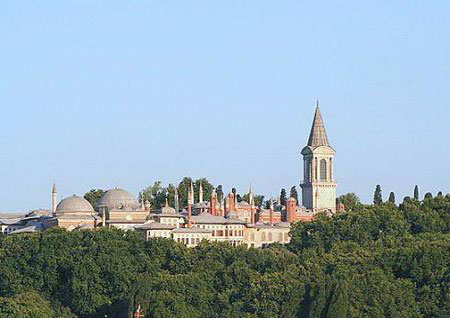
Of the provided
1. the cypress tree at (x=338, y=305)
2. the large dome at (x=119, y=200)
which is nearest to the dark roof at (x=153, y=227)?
the large dome at (x=119, y=200)

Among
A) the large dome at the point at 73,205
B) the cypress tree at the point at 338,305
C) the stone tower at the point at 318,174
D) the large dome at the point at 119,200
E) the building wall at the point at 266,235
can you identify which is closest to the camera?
the cypress tree at the point at 338,305

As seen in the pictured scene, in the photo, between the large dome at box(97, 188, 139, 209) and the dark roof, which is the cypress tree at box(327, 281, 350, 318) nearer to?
the dark roof

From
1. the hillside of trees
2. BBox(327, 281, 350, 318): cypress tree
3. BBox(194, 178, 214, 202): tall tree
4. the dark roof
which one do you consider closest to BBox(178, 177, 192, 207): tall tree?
BBox(194, 178, 214, 202): tall tree

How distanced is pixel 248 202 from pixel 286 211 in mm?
10947

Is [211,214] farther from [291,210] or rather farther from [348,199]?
[348,199]

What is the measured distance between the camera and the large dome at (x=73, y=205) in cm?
12694

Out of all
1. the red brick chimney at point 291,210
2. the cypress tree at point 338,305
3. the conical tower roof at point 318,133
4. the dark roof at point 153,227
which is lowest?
the cypress tree at point 338,305

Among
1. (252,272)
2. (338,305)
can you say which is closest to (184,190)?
(252,272)

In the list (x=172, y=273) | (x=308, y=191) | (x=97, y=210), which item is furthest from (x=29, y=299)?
(x=308, y=191)

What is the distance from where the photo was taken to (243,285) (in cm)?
8956

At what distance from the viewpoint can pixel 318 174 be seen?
144625 millimetres

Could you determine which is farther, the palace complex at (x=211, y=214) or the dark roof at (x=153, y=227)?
the palace complex at (x=211, y=214)

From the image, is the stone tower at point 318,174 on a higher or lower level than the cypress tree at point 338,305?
higher

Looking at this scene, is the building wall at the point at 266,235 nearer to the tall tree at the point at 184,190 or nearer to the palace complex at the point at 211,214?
the palace complex at the point at 211,214
